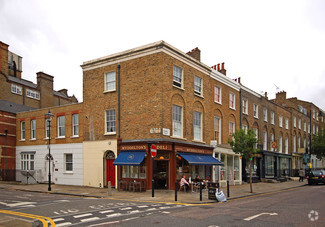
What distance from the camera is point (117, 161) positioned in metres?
21.6

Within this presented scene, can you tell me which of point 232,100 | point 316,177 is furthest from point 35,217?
point 316,177

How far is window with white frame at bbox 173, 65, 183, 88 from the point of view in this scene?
2288 centimetres

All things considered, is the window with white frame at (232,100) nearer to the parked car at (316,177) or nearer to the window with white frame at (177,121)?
the window with white frame at (177,121)

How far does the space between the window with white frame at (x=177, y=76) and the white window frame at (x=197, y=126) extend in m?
3.24

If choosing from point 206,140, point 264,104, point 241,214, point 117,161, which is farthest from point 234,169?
point 241,214

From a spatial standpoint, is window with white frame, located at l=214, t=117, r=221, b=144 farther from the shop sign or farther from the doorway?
the doorway

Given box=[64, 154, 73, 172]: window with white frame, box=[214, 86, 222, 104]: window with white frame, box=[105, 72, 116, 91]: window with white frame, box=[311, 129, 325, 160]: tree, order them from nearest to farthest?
1. box=[105, 72, 116, 91]: window with white frame
2. box=[64, 154, 73, 172]: window with white frame
3. box=[214, 86, 222, 104]: window with white frame
4. box=[311, 129, 325, 160]: tree

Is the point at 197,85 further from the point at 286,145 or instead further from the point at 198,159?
the point at 286,145

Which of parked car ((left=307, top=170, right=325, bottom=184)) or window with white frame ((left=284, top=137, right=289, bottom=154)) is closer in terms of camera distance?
parked car ((left=307, top=170, right=325, bottom=184))

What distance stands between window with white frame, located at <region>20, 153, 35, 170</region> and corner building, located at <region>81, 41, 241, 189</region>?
27.2ft

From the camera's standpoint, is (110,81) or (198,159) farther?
(110,81)

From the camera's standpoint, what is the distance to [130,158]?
2128 cm

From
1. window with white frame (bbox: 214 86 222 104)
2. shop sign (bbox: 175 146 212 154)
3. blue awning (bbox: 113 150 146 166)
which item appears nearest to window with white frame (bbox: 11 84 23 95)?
blue awning (bbox: 113 150 146 166)

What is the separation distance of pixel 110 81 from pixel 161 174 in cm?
834
